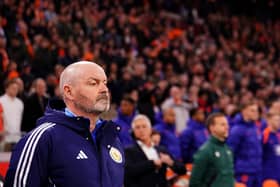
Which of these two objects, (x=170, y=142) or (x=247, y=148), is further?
(x=170, y=142)

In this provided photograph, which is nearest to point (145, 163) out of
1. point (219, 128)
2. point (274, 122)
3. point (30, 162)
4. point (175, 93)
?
point (219, 128)

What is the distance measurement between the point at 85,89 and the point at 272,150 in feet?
22.8

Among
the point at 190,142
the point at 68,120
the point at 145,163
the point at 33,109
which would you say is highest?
the point at 68,120

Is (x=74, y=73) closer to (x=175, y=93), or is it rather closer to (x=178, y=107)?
(x=175, y=93)

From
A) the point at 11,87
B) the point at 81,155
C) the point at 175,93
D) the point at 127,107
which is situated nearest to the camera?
the point at 81,155

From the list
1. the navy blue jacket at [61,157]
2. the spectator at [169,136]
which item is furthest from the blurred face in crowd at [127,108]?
the navy blue jacket at [61,157]

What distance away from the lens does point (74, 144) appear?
12.0 feet

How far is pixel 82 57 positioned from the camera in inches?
535

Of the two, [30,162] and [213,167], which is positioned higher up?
[30,162]

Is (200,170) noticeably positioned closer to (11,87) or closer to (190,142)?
(11,87)

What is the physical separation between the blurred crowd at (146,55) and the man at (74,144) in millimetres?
4222

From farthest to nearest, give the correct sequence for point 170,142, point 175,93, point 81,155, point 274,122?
point 175,93, point 274,122, point 170,142, point 81,155

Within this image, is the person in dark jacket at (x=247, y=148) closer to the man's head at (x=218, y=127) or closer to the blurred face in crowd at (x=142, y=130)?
the man's head at (x=218, y=127)

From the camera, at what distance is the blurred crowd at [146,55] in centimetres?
1075
